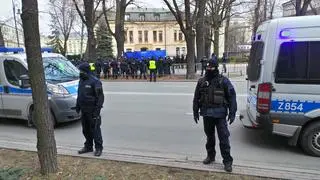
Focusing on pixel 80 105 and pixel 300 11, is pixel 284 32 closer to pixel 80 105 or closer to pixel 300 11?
pixel 80 105

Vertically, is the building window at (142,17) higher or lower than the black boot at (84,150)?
higher

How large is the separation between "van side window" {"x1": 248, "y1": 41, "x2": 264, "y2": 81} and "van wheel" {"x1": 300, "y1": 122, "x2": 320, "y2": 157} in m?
1.24

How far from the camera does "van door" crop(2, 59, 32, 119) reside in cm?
905

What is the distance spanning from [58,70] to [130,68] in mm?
16984

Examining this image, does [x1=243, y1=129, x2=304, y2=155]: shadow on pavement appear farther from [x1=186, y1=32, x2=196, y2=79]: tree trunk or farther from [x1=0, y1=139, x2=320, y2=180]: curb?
[x1=186, y1=32, x2=196, y2=79]: tree trunk

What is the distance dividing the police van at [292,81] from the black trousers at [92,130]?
2.80 m

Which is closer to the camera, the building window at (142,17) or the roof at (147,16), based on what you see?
the roof at (147,16)

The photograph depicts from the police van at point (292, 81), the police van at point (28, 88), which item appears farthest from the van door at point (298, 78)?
the police van at point (28, 88)

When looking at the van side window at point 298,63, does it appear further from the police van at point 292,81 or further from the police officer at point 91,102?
the police officer at point 91,102

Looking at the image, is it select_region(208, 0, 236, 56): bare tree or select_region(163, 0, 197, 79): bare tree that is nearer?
select_region(163, 0, 197, 79): bare tree

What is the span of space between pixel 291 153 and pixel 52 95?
5449 millimetres

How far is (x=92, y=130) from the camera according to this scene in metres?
6.40

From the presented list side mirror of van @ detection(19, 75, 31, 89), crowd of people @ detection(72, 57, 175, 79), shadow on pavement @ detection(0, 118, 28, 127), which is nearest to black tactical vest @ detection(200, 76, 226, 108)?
side mirror of van @ detection(19, 75, 31, 89)

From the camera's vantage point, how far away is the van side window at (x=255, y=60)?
21.5ft
